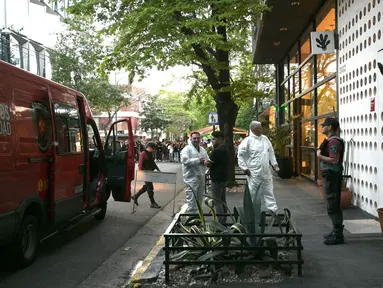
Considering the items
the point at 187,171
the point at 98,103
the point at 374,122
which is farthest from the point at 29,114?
the point at 98,103

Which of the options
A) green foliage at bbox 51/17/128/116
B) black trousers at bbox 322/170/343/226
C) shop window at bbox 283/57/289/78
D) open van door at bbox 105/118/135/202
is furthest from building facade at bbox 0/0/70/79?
black trousers at bbox 322/170/343/226

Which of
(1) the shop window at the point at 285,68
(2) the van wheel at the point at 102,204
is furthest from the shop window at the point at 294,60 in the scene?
(2) the van wheel at the point at 102,204

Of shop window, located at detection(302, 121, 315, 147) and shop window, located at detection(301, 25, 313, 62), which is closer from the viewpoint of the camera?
shop window, located at detection(302, 121, 315, 147)

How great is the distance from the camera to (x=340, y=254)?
580cm

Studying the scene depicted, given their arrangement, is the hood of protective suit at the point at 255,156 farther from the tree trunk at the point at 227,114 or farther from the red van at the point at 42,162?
the tree trunk at the point at 227,114

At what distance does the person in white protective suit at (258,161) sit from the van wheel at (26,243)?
3.30 metres

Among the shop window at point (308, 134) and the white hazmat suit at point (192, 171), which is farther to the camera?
the shop window at point (308, 134)

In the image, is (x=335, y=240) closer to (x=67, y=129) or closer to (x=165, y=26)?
(x=67, y=129)

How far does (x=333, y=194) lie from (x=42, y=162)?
13.3 feet

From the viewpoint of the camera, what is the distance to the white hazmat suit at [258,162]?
25.0 ft

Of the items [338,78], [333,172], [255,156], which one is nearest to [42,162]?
[255,156]

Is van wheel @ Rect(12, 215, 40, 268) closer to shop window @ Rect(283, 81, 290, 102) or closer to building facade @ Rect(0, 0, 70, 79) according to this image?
shop window @ Rect(283, 81, 290, 102)

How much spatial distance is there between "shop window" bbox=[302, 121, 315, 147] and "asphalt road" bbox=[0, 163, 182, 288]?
667cm

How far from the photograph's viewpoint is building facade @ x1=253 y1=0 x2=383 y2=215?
8664 millimetres
